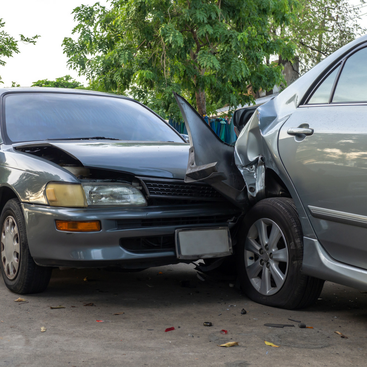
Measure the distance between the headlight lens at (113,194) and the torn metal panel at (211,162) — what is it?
37 centimetres

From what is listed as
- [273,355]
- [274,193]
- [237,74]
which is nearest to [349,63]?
[274,193]

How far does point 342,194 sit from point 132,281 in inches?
86.4

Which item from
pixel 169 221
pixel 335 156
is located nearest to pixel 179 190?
pixel 169 221

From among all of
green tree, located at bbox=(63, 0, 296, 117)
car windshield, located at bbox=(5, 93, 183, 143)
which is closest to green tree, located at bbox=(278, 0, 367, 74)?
green tree, located at bbox=(63, 0, 296, 117)

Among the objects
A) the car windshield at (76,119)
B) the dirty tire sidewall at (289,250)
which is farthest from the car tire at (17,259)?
the dirty tire sidewall at (289,250)

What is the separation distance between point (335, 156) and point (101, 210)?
1.51 meters

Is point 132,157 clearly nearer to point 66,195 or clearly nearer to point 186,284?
point 66,195

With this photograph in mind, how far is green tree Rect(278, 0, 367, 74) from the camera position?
26.8 metres

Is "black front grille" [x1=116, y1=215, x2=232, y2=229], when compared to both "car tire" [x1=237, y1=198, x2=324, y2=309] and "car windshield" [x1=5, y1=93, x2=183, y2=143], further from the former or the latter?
"car windshield" [x1=5, y1=93, x2=183, y2=143]

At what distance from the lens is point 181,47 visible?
1435 cm

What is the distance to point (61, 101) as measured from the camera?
4.90 m

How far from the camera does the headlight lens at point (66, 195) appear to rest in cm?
352

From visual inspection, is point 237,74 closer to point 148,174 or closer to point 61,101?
point 61,101

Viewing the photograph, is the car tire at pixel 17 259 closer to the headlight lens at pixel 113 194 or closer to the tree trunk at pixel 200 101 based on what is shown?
the headlight lens at pixel 113 194
